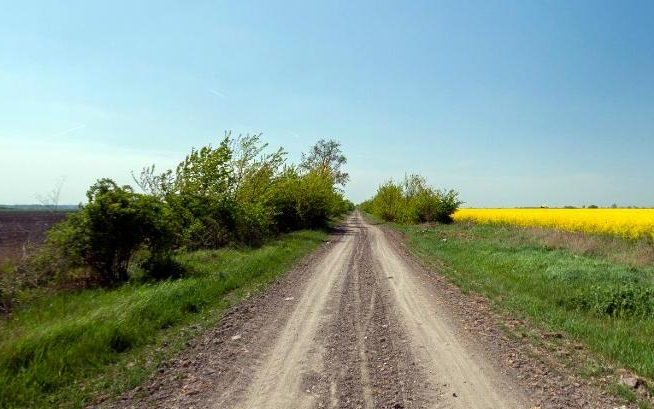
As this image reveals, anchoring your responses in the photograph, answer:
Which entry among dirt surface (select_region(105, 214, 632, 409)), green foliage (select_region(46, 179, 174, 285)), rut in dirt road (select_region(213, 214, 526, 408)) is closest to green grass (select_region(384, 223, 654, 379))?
dirt surface (select_region(105, 214, 632, 409))

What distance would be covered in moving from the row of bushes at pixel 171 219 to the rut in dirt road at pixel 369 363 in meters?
4.96

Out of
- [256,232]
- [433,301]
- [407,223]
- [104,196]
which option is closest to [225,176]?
[256,232]

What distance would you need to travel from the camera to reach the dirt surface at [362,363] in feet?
17.0

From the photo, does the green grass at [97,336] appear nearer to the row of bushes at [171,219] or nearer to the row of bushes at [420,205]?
the row of bushes at [171,219]

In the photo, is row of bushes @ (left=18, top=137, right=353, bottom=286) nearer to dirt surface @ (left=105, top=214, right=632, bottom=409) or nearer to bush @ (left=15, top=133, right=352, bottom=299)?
bush @ (left=15, top=133, right=352, bottom=299)

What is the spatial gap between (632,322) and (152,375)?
30.2ft

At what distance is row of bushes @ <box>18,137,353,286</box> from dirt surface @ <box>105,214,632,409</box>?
3.99m

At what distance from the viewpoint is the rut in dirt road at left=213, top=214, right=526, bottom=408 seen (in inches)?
203

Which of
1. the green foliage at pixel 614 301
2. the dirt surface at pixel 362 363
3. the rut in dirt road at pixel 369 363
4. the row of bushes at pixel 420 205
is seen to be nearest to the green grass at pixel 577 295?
the green foliage at pixel 614 301

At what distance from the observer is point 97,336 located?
22.7ft

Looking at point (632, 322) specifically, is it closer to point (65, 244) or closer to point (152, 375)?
point (152, 375)

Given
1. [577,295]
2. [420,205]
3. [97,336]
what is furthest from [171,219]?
[420,205]

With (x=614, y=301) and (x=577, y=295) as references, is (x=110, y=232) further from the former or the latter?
(x=614, y=301)

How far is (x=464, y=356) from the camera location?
6680 millimetres
